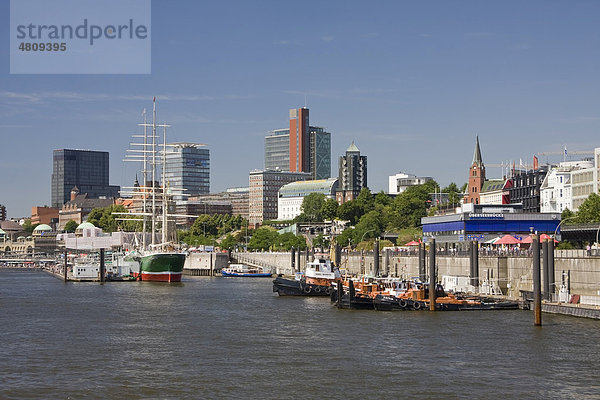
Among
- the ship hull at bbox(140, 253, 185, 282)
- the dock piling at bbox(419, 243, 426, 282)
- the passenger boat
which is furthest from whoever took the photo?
the passenger boat

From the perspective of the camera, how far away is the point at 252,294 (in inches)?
4685

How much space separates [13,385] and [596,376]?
30.7 metres

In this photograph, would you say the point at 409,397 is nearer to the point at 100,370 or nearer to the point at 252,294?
the point at 100,370

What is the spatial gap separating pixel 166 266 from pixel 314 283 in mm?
47514

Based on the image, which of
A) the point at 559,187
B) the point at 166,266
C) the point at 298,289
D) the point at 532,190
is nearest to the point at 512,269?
the point at 298,289

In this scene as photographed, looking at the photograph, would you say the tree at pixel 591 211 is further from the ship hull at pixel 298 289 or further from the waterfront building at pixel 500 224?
the ship hull at pixel 298 289

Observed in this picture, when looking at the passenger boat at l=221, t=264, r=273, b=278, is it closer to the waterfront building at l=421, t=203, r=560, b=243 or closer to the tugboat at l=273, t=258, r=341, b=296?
the waterfront building at l=421, t=203, r=560, b=243

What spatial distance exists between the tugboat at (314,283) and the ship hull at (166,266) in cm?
4261

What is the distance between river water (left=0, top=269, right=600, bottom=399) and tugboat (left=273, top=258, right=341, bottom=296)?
67.7 ft

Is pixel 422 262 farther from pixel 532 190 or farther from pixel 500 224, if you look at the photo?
pixel 532 190

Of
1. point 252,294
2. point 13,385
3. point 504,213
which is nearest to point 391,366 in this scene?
point 13,385

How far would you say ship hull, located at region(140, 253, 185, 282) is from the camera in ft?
503

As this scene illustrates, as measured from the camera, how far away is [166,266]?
504 ft

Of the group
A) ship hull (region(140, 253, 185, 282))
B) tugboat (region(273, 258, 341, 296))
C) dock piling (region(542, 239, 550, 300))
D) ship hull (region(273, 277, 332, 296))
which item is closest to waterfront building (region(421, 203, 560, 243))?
tugboat (region(273, 258, 341, 296))
